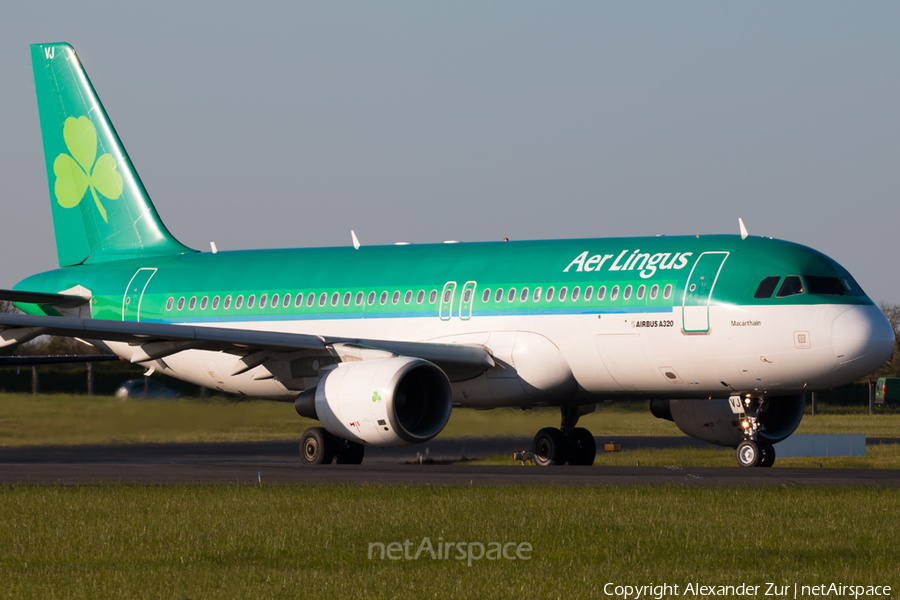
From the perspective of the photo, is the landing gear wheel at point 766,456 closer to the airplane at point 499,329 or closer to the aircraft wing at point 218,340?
the airplane at point 499,329

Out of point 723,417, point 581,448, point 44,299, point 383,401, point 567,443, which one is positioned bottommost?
point 581,448

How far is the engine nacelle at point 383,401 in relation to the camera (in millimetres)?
21094

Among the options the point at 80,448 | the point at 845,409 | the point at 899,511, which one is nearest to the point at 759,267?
the point at 899,511

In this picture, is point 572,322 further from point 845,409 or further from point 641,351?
point 845,409

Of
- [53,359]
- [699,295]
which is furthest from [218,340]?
[699,295]

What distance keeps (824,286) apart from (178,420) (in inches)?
512

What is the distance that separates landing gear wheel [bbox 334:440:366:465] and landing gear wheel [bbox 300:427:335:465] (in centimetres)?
15

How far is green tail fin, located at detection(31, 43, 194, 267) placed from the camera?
29.8 meters

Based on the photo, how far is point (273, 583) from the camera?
368 inches

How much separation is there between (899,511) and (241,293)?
16.2 meters

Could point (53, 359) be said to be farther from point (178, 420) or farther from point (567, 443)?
point (567, 443)

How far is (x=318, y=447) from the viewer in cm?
2369

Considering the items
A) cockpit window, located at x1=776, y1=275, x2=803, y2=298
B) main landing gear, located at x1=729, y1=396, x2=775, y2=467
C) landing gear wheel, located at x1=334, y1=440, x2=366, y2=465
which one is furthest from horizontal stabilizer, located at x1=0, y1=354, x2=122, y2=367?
cockpit window, located at x1=776, y1=275, x2=803, y2=298

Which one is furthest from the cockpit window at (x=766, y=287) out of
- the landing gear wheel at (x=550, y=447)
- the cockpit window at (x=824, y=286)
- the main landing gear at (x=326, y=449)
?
the main landing gear at (x=326, y=449)
